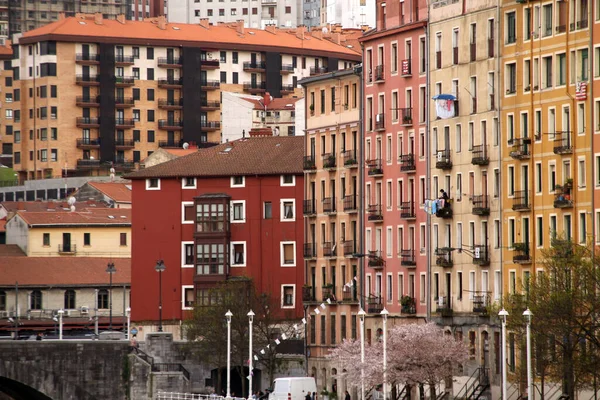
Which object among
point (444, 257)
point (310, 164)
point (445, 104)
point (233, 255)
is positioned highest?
point (445, 104)

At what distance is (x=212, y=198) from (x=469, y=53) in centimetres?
4388

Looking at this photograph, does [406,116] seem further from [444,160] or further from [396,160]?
[444,160]

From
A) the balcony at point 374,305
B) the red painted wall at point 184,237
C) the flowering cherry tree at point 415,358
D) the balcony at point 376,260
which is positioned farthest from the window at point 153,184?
the flowering cherry tree at point 415,358

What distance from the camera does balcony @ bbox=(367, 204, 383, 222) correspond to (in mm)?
129625

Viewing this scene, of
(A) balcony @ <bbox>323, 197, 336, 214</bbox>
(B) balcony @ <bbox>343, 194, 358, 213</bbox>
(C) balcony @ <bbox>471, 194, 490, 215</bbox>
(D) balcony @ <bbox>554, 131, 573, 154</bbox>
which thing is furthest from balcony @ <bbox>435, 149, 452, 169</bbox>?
(A) balcony @ <bbox>323, 197, 336, 214</bbox>

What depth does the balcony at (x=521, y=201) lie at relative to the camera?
109875mm

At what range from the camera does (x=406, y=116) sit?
126 metres

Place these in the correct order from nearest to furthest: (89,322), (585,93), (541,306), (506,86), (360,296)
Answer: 1. (541,306)
2. (585,93)
3. (506,86)
4. (360,296)
5. (89,322)

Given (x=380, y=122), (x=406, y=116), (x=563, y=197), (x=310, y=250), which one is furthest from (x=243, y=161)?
(x=563, y=197)

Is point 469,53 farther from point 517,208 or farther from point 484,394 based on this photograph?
point 484,394

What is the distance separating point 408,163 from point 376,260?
26.0 feet

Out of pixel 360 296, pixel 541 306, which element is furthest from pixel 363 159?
pixel 541 306

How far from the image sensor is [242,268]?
512 ft

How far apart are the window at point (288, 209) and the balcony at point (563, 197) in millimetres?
50021
